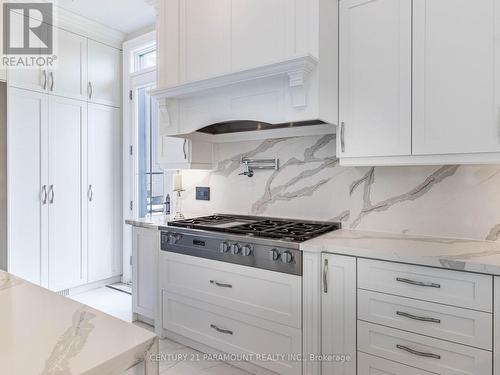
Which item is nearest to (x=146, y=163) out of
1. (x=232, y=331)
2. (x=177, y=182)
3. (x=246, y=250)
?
(x=177, y=182)

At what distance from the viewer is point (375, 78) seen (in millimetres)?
1956

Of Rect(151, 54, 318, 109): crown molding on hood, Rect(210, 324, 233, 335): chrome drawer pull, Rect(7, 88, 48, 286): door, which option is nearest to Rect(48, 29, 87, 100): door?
Rect(7, 88, 48, 286): door

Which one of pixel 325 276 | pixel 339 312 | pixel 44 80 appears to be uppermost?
pixel 44 80

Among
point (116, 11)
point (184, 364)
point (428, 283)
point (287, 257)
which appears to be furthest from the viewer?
point (116, 11)

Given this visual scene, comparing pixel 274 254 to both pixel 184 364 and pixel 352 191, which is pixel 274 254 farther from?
pixel 184 364

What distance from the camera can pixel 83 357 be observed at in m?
0.71

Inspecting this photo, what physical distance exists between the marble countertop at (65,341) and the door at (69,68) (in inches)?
117

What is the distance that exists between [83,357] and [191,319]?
1.82m

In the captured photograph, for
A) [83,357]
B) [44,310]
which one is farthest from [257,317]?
[83,357]

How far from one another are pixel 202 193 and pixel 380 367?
2026 mm

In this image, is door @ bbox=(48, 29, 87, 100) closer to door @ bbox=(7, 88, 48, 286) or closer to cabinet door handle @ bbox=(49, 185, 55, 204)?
door @ bbox=(7, 88, 48, 286)

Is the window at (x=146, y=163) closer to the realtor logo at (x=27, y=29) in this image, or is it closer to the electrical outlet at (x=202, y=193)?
the electrical outlet at (x=202, y=193)

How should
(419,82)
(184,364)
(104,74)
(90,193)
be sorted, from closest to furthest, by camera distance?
(419,82) → (184,364) → (90,193) → (104,74)

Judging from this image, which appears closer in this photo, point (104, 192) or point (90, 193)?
point (90, 193)
